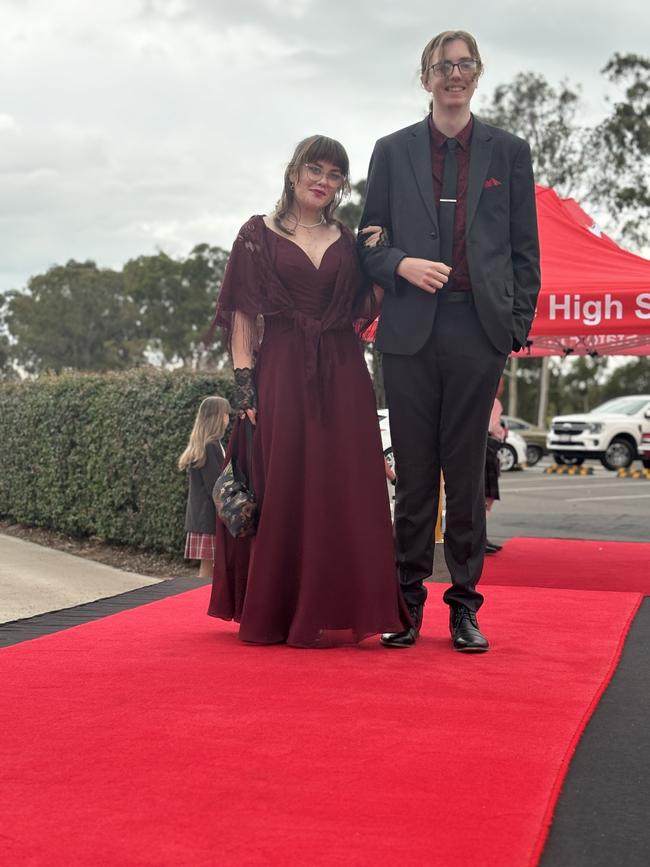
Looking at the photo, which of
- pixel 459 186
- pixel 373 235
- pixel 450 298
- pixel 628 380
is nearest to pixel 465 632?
pixel 450 298

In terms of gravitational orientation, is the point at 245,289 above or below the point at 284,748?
above

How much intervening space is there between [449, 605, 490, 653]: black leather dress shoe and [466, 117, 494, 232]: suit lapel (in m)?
1.38

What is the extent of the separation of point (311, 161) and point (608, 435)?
19996 millimetres

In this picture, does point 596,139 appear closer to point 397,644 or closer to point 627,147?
point 627,147

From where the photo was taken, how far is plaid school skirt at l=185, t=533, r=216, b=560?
7.77 m

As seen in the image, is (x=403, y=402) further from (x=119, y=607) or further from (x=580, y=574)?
(x=580, y=574)


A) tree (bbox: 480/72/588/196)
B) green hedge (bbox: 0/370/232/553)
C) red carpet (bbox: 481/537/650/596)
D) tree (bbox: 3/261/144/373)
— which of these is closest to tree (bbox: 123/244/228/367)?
tree (bbox: 3/261/144/373)

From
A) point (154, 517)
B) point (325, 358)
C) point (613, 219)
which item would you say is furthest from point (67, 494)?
point (613, 219)

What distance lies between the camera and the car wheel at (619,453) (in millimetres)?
23125

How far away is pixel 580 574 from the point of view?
6562 mm

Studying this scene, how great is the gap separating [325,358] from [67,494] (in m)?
6.34

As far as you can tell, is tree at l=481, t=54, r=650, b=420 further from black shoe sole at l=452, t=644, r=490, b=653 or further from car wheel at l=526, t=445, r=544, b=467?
black shoe sole at l=452, t=644, r=490, b=653

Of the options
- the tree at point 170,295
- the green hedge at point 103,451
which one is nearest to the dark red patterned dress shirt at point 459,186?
the green hedge at point 103,451

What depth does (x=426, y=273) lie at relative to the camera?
3.89 metres
